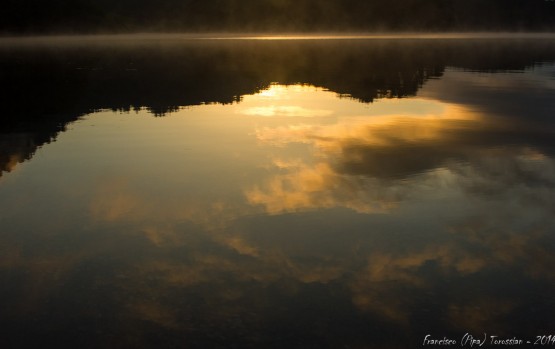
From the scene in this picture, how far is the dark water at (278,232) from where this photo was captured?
8148mm

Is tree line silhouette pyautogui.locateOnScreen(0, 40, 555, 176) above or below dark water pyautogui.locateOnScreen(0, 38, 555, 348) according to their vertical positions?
below

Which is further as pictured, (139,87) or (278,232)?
(139,87)

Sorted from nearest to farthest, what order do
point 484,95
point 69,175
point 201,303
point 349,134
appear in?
1. point 201,303
2. point 69,175
3. point 349,134
4. point 484,95

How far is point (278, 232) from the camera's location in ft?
38.1

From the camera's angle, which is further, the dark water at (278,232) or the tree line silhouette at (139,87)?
the tree line silhouette at (139,87)

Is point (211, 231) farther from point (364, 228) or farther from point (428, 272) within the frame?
point (428, 272)

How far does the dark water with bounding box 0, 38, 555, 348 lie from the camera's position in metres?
8.15

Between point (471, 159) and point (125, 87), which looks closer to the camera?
point (471, 159)

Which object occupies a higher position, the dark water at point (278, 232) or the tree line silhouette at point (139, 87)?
the dark water at point (278, 232)

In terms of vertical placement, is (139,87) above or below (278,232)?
below

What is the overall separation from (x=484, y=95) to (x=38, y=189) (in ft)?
95.4

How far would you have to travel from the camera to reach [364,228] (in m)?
11.8

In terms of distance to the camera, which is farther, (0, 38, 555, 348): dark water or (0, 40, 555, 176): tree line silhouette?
(0, 40, 555, 176): tree line silhouette

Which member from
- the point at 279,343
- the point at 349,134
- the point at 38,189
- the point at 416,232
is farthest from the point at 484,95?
the point at 279,343
